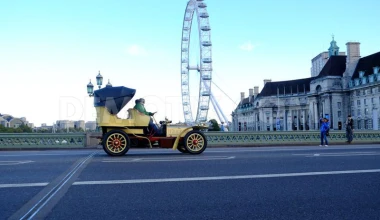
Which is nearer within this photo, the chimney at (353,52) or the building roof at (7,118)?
the building roof at (7,118)

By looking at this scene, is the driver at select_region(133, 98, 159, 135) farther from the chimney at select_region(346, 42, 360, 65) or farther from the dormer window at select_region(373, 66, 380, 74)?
the chimney at select_region(346, 42, 360, 65)

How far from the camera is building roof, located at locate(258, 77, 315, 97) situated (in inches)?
5010

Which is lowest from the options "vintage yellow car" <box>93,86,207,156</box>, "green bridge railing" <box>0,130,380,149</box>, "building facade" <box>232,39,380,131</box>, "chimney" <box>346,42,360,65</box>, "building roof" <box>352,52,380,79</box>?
"green bridge railing" <box>0,130,380,149</box>

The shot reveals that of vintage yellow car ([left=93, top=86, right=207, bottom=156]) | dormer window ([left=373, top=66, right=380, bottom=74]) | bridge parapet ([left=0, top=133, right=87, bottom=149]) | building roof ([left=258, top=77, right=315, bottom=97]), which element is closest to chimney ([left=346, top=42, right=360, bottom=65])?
dormer window ([left=373, top=66, right=380, bottom=74])

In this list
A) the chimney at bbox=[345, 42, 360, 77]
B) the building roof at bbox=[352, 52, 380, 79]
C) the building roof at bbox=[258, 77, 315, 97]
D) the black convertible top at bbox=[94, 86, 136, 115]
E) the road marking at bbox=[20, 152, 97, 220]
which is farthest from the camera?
the building roof at bbox=[258, 77, 315, 97]

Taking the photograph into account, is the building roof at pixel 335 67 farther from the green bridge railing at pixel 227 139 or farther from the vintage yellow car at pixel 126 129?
the vintage yellow car at pixel 126 129

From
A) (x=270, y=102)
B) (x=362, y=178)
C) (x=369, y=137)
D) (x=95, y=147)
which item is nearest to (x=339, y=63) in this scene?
(x=270, y=102)

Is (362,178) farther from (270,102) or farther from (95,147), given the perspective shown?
(270,102)

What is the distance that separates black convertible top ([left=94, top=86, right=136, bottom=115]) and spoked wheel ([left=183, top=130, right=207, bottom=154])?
95.2 inches

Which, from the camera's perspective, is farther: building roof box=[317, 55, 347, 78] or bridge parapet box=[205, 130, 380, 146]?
building roof box=[317, 55, 347, 78]

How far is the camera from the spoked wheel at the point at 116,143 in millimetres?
12258

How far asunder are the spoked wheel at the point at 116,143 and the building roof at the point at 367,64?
96.8 meters

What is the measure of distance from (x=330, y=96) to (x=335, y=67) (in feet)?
30.4

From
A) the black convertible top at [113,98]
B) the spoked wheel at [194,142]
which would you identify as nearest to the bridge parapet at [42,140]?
the black convertible top at [113,98]
